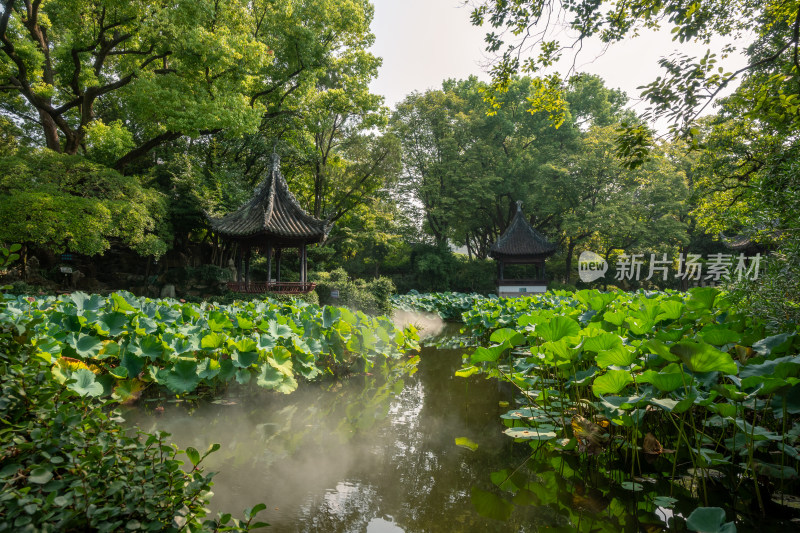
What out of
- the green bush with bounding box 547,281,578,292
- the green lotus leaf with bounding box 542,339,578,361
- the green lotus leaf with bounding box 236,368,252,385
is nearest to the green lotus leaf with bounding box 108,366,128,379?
the green lotus leaf with bounding box 236,368,252,385

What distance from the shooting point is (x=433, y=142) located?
24.2m

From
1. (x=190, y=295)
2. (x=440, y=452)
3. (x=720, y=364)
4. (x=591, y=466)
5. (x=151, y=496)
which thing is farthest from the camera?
(x=190, y=295)

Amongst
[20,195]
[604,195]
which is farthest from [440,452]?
[604,195]

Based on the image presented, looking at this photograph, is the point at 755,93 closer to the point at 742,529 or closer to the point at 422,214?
the point at 742,529

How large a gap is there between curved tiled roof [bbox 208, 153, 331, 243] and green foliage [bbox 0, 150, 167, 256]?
85.1 inches

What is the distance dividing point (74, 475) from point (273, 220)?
10.6m

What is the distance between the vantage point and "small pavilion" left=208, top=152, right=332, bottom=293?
11070mm

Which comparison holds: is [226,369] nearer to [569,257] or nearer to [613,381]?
[613,381]

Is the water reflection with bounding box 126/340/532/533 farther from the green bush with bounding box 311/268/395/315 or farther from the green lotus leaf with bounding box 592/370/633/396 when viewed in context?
the green bush with bounding box 311/268/395/315

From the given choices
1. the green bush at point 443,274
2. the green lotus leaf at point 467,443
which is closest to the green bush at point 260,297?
the green lotus leaf at point 467,443

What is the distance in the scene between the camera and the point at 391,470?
2561mm

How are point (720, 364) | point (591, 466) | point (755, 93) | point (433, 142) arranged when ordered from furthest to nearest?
point (433, 142) < point (755, 93) < point (591, 466) < point (720, 364)

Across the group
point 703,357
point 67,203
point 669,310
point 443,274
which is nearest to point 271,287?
point 67,203

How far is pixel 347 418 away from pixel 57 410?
2.58 m
